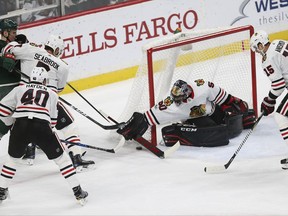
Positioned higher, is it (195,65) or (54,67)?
(54,67)

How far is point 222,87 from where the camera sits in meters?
7.92

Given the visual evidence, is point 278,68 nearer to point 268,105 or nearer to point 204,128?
point 268,105

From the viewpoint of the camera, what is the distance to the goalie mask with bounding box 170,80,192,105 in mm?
7297

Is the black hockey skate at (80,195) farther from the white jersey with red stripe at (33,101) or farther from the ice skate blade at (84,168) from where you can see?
the ice skate blade at (84,168)

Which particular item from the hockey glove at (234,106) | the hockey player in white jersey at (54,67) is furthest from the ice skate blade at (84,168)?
the hockey glove at (234,106)

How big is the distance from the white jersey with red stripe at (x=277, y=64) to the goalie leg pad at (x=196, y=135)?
2.41ft

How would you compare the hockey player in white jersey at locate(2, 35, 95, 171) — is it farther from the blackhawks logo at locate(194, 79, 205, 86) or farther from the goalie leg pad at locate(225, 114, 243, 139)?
the goalie leg pad at locate(225, 114, 243, 139)

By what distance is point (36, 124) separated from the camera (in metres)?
6.23

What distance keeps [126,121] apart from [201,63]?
0.77m

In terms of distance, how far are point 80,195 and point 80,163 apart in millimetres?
799

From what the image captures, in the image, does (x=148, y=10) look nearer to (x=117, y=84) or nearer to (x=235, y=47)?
(x=117, y=84)

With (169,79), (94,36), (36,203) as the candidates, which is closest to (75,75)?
(94,36)

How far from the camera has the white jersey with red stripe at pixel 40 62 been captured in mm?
7098

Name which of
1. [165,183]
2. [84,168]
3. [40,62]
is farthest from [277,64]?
[40,62]
